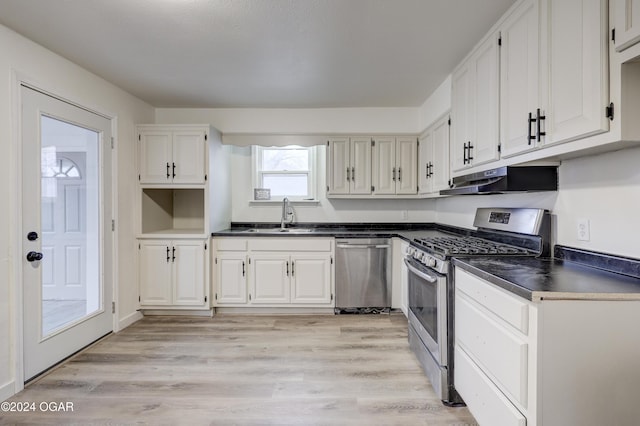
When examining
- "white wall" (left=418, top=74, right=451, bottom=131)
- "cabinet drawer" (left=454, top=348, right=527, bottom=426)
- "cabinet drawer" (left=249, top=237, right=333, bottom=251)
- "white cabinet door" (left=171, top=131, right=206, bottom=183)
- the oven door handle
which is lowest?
"cabinet drawer" (left=454, top=348, right=527, bottom=426)

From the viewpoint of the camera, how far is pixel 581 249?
179 centimetres

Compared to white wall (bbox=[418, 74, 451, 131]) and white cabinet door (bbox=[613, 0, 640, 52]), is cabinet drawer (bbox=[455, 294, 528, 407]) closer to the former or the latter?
white cabinet door (bbox=[613, 0, 640, 52])

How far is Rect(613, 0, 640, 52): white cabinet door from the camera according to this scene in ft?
3.74

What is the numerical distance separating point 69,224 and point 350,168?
2840 millimetres

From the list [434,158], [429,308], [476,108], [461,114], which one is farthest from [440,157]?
[429,308]

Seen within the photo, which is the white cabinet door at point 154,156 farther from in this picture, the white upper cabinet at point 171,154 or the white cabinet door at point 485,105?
the white cabinet door at point 485,105

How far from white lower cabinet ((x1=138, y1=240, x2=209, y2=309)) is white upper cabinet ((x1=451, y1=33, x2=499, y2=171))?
2778 mm

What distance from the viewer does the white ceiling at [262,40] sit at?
76.7 inches

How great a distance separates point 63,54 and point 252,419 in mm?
3030

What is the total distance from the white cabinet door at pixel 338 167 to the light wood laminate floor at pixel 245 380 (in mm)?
1602

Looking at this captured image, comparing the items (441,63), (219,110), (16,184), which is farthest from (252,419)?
(219,110)

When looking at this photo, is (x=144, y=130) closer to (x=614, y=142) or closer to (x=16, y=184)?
(x=16, y=184)

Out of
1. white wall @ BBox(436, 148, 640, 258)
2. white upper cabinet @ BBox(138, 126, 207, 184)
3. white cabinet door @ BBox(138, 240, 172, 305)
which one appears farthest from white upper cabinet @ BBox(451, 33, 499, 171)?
white cabinet door @ BBox(138, 240, 172, 305)

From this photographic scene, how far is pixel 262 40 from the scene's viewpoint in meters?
2.32
